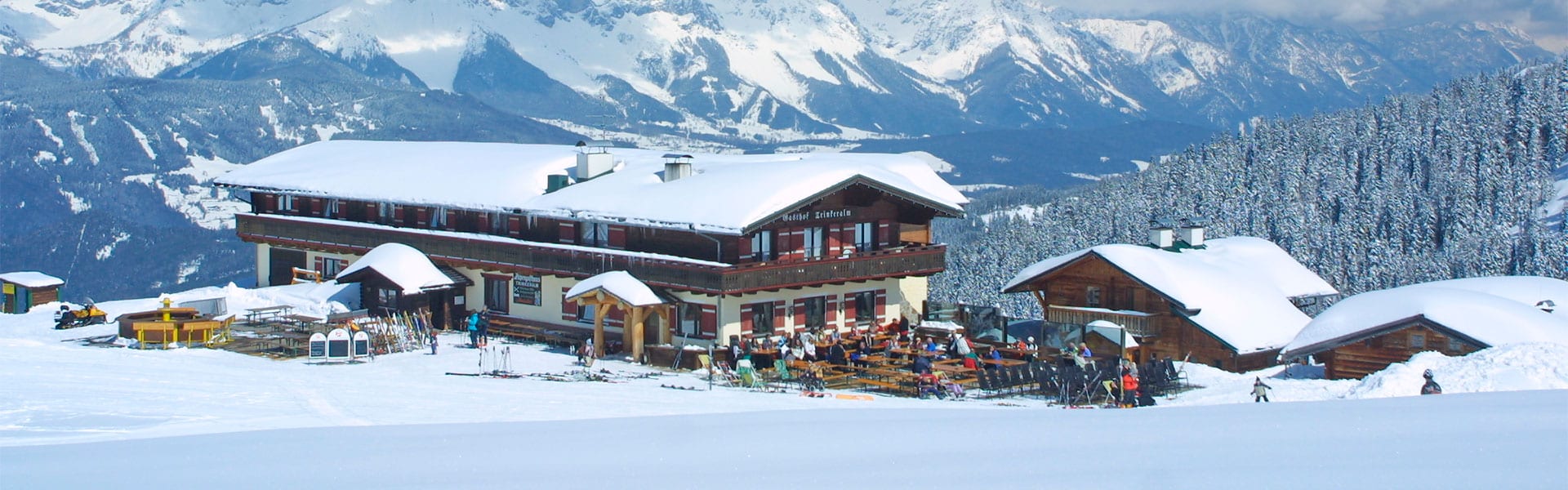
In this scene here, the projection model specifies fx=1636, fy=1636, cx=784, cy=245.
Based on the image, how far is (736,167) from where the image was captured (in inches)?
2126

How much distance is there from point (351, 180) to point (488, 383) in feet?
81.9

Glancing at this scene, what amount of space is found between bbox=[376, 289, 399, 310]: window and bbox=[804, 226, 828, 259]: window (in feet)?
45.0

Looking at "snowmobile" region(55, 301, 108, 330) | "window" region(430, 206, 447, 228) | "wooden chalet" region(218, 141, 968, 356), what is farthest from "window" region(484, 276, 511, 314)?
"snowmobile" region(55, 301, 108, 330)

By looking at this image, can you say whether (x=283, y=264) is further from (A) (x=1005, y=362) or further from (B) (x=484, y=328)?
(A) (x=1005, y=362)

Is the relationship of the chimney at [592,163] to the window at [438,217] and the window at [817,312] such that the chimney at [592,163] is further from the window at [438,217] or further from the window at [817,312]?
the window at [817,312]

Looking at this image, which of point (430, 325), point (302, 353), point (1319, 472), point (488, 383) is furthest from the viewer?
point (430, 325)

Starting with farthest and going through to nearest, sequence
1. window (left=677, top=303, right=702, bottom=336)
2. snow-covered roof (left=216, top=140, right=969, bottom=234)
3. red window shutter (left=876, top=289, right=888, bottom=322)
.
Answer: red window shutter (left=876, top=289, right=888, bottom=322) < snow-covered roof (left=216, top=140, right=969, bottom=234) < window (left=677, top=303, right=702, bottom=336)

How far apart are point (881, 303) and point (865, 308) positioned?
0.76 m

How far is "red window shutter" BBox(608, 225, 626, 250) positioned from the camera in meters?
51.4

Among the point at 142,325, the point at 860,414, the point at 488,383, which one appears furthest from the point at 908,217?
the point at 860,414

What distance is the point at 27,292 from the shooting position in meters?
56.5

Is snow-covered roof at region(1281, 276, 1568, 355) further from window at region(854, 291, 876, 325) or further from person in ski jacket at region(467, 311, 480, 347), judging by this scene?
person in ski jacket at region(467, 311, 480, 347)

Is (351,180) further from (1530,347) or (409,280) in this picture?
(1530,347)

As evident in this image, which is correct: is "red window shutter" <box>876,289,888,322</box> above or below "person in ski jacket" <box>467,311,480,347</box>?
above
